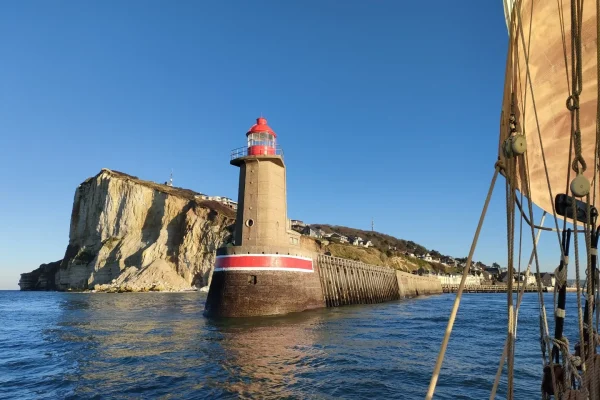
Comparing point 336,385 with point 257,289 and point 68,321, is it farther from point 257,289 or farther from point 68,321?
point 68,321

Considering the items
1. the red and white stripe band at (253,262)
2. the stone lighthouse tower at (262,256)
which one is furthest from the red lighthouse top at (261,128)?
the red and white stripe band at (253,262)

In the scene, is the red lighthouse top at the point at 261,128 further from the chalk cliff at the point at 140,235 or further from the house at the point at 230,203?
the house at the point at 230,203

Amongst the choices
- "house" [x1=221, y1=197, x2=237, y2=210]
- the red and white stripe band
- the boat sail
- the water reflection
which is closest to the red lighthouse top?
the red and white stripe band

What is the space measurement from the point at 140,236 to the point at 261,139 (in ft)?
194

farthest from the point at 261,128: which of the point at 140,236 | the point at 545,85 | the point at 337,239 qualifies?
the point at 337,239

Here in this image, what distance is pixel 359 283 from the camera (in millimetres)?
43688

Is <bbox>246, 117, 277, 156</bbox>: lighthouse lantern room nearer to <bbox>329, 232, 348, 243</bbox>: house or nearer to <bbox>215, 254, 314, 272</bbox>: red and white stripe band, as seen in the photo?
<bbox>215, 254, 314, 272</bbox>: red and white stripe band

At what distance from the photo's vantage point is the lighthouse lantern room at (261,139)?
28.3 metres

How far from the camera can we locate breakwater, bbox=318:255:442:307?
34469 millimetres

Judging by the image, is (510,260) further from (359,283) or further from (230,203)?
(230,203)

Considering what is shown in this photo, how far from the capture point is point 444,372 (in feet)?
39.3

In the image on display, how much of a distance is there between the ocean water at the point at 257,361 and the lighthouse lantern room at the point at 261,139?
11430mm

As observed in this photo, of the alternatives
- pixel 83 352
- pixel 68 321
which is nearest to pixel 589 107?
pixel 83 352

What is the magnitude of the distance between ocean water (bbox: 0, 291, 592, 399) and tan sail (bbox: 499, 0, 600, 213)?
21.9 ft
